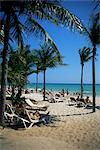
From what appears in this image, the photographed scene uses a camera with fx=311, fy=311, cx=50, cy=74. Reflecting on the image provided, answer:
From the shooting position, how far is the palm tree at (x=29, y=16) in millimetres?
11141

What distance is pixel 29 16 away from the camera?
463 inches

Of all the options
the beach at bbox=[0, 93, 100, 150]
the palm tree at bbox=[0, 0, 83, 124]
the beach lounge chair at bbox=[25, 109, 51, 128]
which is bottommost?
the beach at bbox=[0, 93, 100, 150]

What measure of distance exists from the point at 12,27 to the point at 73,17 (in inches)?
95.9

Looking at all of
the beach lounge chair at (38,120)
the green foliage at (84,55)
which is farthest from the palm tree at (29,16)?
the green foliage at (84,55)

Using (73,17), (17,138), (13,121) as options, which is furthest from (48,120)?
(73,17)

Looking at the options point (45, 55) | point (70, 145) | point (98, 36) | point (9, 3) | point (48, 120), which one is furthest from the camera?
point (45, 55)

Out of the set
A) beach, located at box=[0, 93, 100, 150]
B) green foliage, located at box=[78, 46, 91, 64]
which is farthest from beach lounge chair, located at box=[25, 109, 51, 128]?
green foliage, located at box=[78, 46, 91, 64]

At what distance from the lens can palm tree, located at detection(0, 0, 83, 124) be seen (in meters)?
11.1

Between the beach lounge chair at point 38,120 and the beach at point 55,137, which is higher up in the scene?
the beach lounge chair at point 38,120

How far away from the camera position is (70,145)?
898 cm

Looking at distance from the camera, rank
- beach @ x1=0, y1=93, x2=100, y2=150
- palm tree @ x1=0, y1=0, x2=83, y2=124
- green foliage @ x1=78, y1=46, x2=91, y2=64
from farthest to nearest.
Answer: green foliage @ x1=78, y1=46, x2=91, y2=64 < palm tree @ x1=0, y1=0, x2=83, y2=124 < beach @ x1=0, y1=93, x2=100, y2=150

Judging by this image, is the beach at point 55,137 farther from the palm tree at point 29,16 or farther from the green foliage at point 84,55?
the green foliage at point 84,55

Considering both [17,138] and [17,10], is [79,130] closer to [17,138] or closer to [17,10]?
[17,138]

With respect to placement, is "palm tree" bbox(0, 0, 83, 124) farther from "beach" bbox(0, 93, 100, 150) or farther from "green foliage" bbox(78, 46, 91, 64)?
"green foliage" bbox(78, 46, 91, 64)
